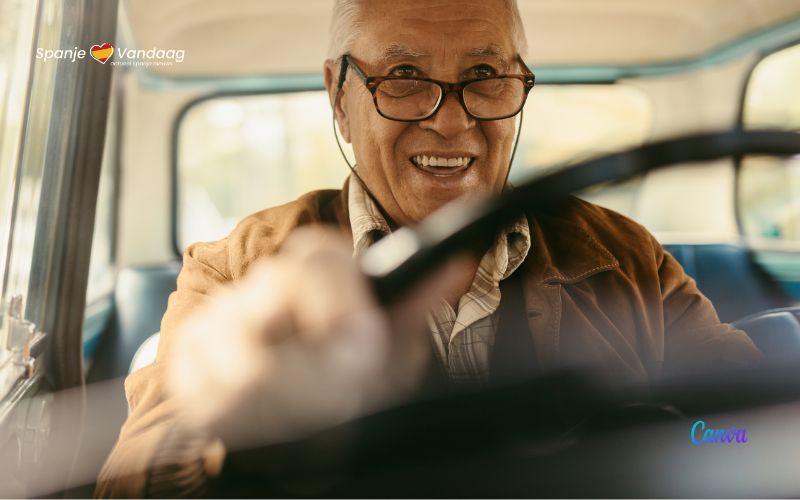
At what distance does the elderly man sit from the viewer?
843 millimetres

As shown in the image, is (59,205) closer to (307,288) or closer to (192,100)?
(192,100)

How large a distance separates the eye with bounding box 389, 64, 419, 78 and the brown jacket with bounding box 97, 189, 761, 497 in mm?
219

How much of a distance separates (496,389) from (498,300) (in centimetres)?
15

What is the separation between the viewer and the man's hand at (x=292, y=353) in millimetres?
815

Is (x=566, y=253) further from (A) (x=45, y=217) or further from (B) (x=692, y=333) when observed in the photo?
(A) (x=45, y=217)

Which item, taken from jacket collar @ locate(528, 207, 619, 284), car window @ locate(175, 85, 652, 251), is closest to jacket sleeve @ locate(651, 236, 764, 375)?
jacket collar @ locate(528, 207, 619, 284)

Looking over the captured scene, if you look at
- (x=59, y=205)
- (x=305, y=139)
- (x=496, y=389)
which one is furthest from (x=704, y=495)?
(x=59, y=205)

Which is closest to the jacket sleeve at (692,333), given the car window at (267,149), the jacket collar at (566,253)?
the jacket collar at (566,253)

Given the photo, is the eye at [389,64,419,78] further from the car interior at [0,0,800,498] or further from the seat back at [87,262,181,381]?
the seat back at [87,262,181,381]

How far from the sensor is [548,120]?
112cm

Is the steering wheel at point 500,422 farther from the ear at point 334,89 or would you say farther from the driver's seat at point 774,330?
the ear at point 334,89

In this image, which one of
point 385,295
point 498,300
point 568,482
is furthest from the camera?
point 498,300

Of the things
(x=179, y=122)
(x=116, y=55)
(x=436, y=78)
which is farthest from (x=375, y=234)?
(x=116, y=55)

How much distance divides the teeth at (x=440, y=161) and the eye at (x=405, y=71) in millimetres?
133
